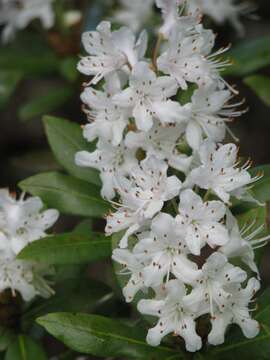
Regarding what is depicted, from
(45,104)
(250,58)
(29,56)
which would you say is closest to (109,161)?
(250,58)

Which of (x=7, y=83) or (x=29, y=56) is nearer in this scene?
(x=7, y=83)

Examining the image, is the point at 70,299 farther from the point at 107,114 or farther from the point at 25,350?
the point at 107,114

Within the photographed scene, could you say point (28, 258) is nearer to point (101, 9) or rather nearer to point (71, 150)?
point (71, 150)

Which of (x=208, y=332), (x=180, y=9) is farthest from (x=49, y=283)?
(x=180, y=9)

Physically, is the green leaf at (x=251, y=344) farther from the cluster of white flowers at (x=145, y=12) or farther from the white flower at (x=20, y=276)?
the cluster of white flowers at (x=145, y=12)

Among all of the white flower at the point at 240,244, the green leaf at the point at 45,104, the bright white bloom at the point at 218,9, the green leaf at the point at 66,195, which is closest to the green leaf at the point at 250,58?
the bright white bloom at the point at 218,9

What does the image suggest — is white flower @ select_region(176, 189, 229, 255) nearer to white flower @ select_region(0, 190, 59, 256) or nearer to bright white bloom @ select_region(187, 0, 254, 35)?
white flower @ select_region(0, 190, 59, 256)
